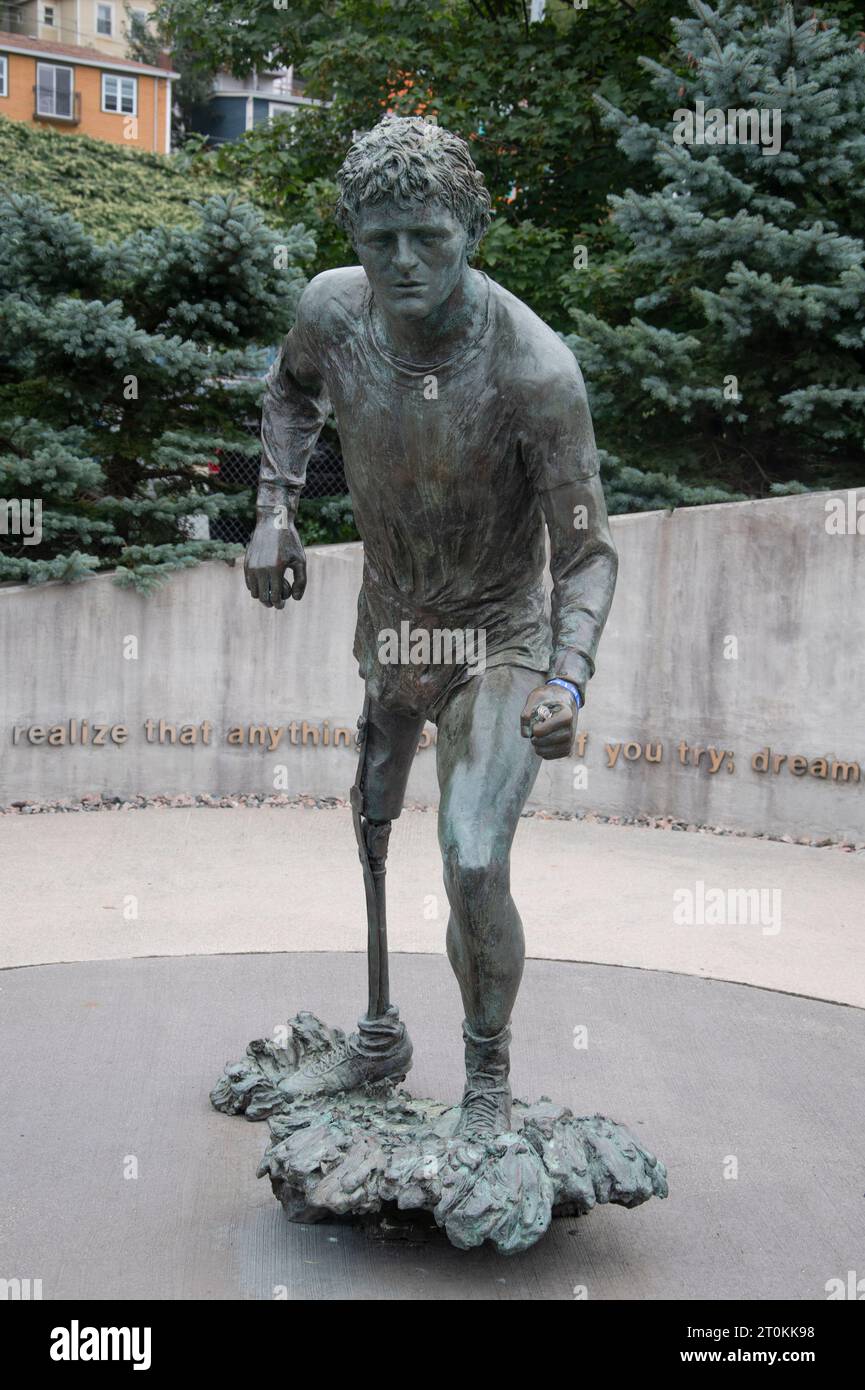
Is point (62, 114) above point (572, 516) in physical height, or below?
above

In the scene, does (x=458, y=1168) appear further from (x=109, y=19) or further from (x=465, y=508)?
(x=109, y=19)

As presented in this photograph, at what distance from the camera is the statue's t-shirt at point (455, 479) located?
3.77m

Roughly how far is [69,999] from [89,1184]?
1.63m

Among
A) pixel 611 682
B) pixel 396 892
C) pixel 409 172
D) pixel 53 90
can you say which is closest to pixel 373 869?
pixel 409 172

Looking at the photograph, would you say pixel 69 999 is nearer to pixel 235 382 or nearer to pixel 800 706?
pixel 800 706

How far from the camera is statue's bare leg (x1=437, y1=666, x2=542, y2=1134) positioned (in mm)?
3664

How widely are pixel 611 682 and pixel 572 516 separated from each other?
5.53 metres

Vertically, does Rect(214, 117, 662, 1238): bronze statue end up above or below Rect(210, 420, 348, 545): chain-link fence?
below

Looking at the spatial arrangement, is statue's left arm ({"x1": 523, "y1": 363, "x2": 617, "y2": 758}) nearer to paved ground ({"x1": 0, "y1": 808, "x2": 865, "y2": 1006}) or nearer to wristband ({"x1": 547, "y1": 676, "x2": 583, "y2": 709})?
wristband ({"x1": 547, "y1": 676, "x2": 583, "y2": 709})

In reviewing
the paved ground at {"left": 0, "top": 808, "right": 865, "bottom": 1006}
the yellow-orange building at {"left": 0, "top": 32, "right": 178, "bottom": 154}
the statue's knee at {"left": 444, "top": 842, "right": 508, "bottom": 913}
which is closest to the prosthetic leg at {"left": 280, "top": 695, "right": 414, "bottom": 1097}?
the statue's knee at {"left": 444, "top": 842, "right": 508, "bottom": 913}

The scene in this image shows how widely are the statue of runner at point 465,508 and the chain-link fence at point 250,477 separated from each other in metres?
6.24

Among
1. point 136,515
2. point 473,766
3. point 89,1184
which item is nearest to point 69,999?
point 89,1184

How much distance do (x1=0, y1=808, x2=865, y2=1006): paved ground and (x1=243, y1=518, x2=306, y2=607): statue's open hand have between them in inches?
100.0

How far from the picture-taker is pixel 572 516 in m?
3.80
